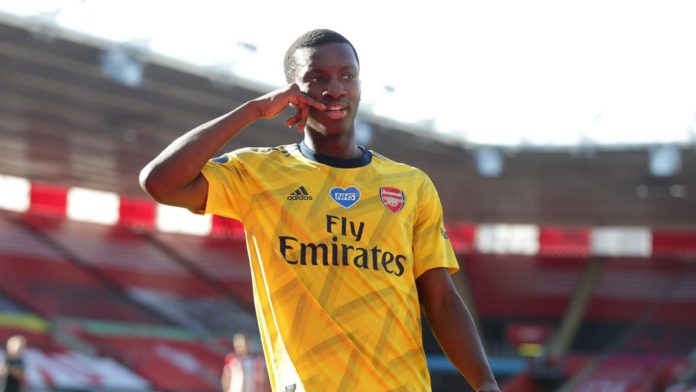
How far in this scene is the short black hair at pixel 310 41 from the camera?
102 inches

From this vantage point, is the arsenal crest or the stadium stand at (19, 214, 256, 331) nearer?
the arsenal crest

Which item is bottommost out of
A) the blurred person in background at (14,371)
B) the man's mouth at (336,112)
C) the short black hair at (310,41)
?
the blurred person in background at (14,371)

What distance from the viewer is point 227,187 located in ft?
8.46

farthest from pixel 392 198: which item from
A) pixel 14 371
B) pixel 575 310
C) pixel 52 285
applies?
pixel 575 310

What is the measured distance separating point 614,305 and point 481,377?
26.7 m

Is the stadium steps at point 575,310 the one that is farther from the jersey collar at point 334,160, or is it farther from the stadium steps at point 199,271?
the jersey collar at point 334,160

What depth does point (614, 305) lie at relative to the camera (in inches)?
1107

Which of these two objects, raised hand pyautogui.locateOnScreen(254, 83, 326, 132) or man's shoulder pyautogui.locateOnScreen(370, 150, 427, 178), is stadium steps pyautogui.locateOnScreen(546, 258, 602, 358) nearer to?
man's shoulder pyautogui.locateOnScreen(370, 150, 427, 178)

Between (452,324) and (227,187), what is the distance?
2.41ft

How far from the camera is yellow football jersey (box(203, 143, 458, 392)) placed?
251 cm

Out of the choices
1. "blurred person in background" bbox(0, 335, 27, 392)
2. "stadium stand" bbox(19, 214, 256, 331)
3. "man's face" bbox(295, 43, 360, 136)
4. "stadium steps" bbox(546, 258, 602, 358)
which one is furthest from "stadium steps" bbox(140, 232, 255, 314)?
"man's face" bbox(295, 43, 360, 136)

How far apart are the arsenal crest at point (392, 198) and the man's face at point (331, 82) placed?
0.20m

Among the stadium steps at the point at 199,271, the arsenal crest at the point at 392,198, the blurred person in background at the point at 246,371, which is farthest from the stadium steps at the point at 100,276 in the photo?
the arsenal crest at the point at 392,198

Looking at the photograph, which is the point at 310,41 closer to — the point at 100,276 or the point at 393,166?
the point at 393,166
